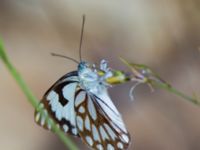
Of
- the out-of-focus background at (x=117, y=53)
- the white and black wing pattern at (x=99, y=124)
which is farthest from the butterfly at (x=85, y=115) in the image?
the out-of-focus background at (x=117, y=53)

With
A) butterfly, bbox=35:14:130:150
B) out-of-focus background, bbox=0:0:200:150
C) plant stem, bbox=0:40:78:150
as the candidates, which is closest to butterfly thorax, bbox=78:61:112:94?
butterfly, bbox=35:14:130:150

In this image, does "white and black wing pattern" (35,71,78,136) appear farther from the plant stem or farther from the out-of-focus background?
the out-of-focus background

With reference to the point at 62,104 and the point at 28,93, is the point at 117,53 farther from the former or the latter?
the point at 28,93

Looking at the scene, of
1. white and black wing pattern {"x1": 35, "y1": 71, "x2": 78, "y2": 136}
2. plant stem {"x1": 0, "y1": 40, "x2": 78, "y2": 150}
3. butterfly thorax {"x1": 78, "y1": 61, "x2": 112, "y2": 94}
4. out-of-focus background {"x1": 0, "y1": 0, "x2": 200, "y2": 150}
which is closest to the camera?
plant stem {"x1": 0, "y1": 40, "x2": 78, "y2": 150}

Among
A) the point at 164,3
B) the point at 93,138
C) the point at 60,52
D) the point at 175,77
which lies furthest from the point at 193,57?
the point at 93,138

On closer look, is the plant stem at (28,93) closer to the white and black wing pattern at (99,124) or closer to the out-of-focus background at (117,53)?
the white and black wing pattern at (99,124)

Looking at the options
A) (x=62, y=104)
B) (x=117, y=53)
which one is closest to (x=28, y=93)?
(x=62, y=104)
